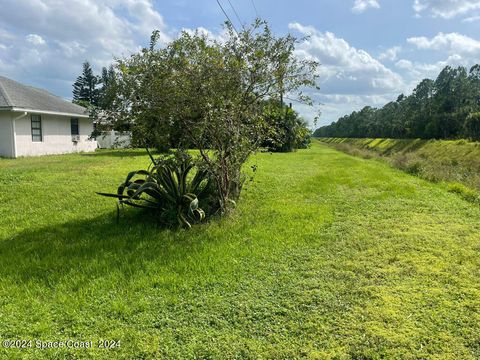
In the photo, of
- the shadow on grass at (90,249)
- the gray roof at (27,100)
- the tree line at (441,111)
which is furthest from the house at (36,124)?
the tree line at (441,111)

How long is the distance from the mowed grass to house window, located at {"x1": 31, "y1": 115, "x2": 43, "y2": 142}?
1237cm

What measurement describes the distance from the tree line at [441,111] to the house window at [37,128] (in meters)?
40.7

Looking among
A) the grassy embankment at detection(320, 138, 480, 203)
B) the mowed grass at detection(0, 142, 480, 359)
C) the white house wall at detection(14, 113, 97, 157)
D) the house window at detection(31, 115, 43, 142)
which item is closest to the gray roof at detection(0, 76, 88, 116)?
the white house wall at detection(14, 113, 97, 157)

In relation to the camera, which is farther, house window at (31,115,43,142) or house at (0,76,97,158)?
house window at (31,115,43,142)

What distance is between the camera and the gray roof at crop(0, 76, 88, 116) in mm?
15945

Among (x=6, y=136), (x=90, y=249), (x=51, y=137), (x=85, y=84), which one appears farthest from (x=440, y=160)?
(x=85, y=84)

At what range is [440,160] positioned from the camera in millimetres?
32562

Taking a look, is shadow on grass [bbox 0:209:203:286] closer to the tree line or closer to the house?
the house

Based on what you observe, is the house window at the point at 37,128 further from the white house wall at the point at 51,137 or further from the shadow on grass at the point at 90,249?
the shadow on grass at the point at 90,249

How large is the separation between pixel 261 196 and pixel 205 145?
257 centimetres

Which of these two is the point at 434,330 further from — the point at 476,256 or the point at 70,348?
the point at 70,348

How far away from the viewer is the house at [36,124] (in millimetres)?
15930

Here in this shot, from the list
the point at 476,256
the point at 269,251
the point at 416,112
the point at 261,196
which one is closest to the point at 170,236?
the point at 269,251

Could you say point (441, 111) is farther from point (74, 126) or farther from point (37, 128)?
point (37, 128)
